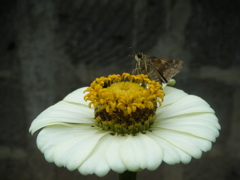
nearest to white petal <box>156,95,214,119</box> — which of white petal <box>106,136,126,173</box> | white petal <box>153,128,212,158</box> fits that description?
white petal <box>153,128,212,158</box>

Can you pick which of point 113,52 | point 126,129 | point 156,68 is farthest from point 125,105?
point 113,52

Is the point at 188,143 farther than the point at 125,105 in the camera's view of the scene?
No

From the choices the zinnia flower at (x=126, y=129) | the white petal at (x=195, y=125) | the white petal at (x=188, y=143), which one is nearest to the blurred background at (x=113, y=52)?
the zinnia flower at (x=126, y=129)

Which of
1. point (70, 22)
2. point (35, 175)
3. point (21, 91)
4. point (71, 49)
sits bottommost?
point (35, 175)

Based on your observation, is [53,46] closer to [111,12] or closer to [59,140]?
[111,12]

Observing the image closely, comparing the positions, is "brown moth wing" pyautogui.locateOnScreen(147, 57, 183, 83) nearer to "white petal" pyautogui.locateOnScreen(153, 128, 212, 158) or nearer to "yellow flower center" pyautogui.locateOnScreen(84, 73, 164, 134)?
"yellow flower center" pyautogui.locateOnScreen(84, 73, 164, 134)

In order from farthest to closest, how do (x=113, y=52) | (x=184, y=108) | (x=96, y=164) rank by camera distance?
(x=113, y=52) → (x=184, y=108) → (x=96, y=164)

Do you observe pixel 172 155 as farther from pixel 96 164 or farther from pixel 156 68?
pixel 156 68

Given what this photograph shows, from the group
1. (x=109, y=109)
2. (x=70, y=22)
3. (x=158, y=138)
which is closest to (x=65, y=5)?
(x=70, y=22)
